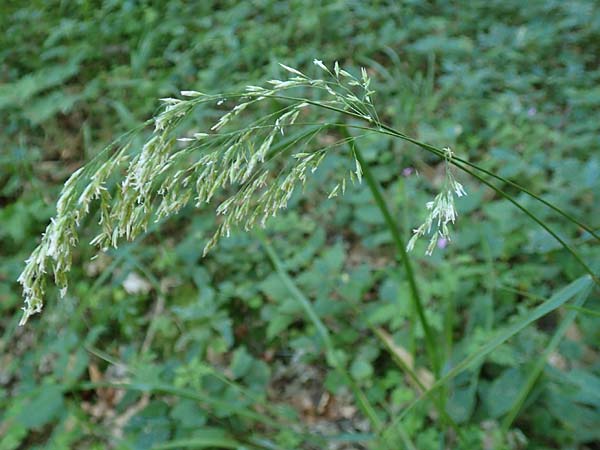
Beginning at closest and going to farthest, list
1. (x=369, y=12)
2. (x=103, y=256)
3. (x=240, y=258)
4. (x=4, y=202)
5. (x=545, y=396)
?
(x=545, y=396) < (x=240, y=258) < (x=103, y=256) < (x=4, y=202) < (x=369, y=12)

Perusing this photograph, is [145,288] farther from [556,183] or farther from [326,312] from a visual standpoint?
[556,183]

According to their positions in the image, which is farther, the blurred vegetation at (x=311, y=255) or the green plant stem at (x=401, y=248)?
the blurred vegetation at (x=311, y=255)

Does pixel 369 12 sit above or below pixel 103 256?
above

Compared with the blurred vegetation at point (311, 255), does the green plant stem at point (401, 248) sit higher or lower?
higher

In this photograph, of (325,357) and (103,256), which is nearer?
(325,357)

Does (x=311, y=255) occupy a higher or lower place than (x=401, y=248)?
lower

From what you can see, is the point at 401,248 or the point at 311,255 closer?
the point at 401,248

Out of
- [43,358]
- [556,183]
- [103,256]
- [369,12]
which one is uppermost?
[369,12]

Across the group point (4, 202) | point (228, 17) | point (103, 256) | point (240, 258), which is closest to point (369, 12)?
point (228, 17)
